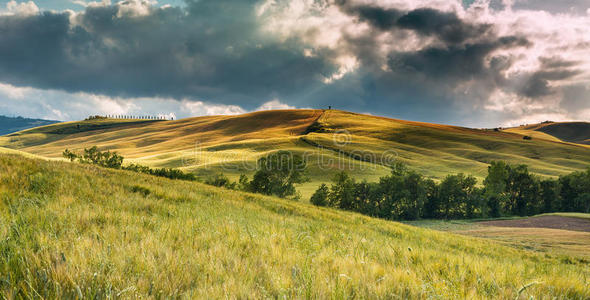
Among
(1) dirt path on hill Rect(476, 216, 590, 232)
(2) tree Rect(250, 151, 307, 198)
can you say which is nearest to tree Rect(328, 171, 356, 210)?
(2) tree Rect(250, 151, 307, 198)

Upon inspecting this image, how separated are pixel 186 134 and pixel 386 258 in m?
176

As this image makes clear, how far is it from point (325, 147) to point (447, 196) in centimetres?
5686

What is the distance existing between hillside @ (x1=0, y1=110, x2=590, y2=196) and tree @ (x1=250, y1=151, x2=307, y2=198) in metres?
11.1

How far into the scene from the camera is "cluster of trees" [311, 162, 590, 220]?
167 ft

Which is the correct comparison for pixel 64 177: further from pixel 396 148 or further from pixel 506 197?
pixel 396 148

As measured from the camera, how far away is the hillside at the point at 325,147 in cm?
8256

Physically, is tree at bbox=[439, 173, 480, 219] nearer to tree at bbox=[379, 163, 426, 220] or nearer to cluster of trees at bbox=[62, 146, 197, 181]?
tree at bbox=[379, 163, 426, 220]

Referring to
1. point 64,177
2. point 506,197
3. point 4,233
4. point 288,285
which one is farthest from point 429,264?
point 506,197

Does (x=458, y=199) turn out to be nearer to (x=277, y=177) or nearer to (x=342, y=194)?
(x=342, y=194)

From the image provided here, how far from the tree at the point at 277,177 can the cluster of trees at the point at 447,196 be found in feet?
16.7

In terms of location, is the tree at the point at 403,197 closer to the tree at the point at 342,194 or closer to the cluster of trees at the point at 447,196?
the cluster of trees at the point at 447,196

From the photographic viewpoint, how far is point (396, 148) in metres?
107

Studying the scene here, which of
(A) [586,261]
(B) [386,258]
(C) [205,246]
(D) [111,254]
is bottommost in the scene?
(A) [586,261]

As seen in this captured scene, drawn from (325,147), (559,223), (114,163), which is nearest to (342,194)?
(559,223)
